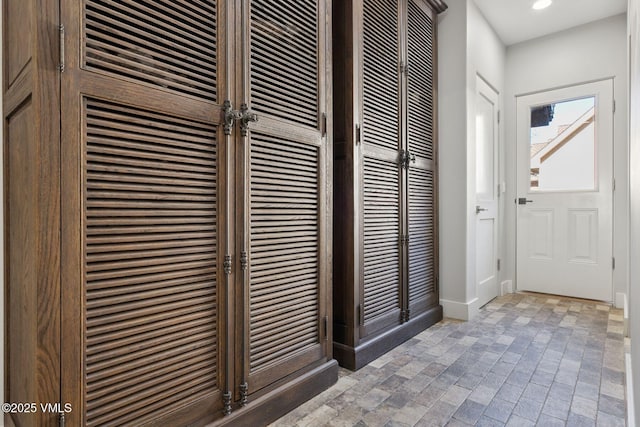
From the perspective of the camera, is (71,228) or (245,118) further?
(245,118)

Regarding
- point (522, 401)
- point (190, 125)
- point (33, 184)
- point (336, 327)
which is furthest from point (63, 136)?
point (522, 401)

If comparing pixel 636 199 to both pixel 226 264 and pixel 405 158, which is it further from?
pixel 405 158

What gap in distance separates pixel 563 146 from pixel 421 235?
2045mm

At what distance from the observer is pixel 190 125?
4.12ft

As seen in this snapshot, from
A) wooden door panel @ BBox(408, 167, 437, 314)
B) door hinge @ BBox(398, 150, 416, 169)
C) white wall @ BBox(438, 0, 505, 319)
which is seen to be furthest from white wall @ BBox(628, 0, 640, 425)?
white wall @ BBox(438, 0, 505, 319)

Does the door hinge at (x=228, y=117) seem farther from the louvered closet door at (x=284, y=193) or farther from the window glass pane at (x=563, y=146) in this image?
the window glass pane at (x=563, y=146)

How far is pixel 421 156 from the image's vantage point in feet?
9.32

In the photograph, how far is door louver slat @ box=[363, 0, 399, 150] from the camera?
2225 mm

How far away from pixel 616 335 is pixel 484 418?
1757 millimetres

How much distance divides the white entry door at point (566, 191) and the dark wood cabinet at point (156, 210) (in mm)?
3138

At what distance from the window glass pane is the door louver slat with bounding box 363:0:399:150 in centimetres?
218

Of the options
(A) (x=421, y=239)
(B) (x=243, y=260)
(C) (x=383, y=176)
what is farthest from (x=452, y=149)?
(B) (x=243, y=260)

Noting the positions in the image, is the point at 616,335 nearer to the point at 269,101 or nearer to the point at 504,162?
the point at 504,162

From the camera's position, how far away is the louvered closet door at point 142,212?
3.25 feet
